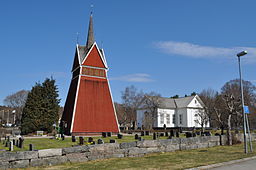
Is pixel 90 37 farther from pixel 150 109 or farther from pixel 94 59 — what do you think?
pixel 150 109

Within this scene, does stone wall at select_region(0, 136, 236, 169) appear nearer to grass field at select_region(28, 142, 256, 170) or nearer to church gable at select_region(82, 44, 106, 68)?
grass field at select_region(28, 142, 256, 170)

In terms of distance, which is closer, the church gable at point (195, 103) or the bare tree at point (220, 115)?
the bare tree at point (220, 115)

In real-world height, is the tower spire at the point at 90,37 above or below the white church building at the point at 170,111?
above

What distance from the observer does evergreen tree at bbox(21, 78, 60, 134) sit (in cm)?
3478

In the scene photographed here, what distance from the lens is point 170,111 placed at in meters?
59.7

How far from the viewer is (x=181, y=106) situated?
5941cm

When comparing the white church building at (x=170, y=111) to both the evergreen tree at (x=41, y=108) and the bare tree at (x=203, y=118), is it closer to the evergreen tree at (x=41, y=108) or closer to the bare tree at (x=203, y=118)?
the bare tree at (x=203, y=118)

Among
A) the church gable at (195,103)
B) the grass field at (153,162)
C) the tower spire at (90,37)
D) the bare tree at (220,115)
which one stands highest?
the tower spire at (90,37)

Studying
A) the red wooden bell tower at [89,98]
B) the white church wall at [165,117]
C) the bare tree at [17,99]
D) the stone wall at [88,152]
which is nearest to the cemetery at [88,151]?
the stone wall at [88,152]

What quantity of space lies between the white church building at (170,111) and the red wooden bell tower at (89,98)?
24.0 meters

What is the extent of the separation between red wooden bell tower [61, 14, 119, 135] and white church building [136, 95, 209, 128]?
2395cm

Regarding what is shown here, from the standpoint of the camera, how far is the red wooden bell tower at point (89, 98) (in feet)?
97.1

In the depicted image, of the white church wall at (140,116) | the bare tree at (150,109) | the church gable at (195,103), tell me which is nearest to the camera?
the bare tree at (150,109)

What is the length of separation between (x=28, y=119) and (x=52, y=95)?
222 inches
